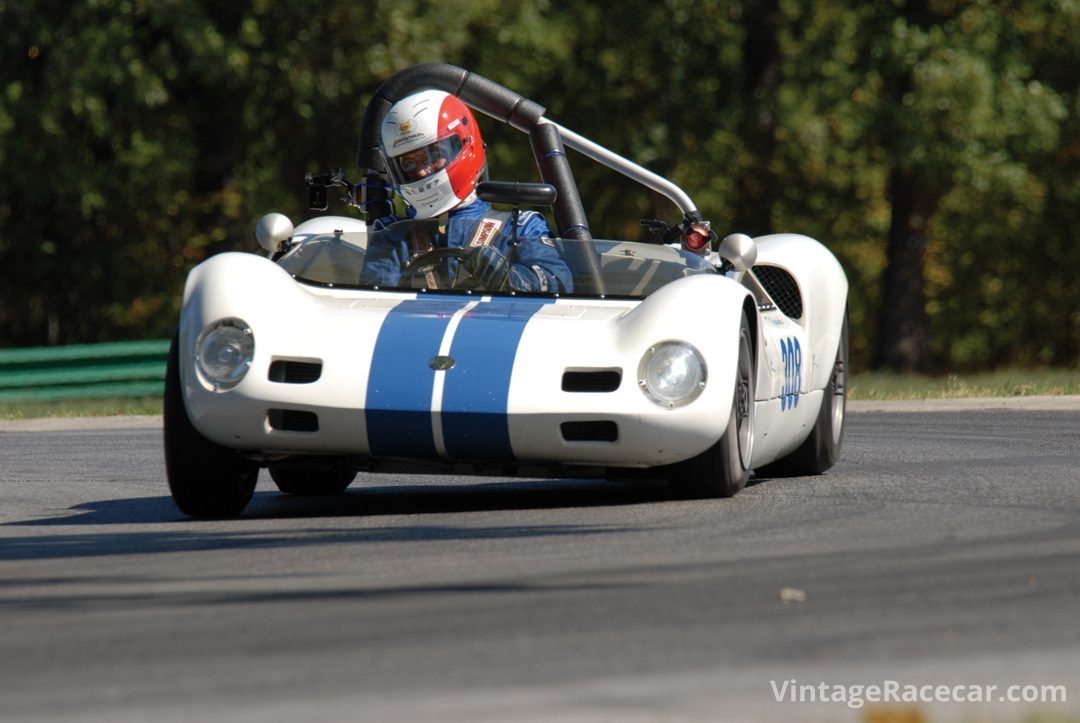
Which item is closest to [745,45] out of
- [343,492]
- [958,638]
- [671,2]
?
[671,2]

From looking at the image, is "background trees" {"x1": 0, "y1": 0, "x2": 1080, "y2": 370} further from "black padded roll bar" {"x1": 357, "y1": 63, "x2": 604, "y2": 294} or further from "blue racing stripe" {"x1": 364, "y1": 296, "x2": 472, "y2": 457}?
"blue racing stripe" {"x1": 364, "y1": 296, "x2": 472, "y2": 457}

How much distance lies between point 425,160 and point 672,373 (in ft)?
6.68

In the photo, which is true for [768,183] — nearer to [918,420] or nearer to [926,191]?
[926,191]

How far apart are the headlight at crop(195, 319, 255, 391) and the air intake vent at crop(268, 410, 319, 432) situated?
0.71 feet

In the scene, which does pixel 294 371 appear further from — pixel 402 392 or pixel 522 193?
pixel 522 193

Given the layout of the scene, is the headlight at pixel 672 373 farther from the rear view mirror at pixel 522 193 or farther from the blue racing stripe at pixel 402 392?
the rear view mirror at pixel 522 193

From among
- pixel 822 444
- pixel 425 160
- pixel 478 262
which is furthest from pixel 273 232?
pixel 822 444

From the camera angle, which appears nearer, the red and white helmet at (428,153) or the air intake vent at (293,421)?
the air intake vent at (293,421)

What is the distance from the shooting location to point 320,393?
23.8ft

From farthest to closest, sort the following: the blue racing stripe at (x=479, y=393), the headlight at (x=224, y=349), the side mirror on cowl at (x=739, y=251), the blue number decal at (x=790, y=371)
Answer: the blue number decal at (x=790, y=371) < the side mirror on cowl at (x=739, y=251) < the headlight at (x=224, y=349) < the blue racing stripe at (x=479, y=393)

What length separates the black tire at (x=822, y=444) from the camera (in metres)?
9.47

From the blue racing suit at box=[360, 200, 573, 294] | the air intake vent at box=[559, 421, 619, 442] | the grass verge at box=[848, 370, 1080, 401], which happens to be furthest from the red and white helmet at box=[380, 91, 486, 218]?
the grass verge at box=[848, 370, 1080, 401]

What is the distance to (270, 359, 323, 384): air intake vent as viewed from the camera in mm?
7344

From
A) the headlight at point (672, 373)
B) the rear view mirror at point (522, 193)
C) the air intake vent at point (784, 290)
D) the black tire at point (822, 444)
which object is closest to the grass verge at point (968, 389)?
the black tire at point (822, 444)
